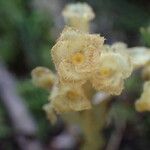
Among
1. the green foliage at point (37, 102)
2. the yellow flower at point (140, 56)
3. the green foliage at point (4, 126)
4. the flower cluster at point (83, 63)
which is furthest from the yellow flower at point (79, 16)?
the green foliage at point (4, 126)

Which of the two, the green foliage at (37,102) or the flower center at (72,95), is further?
the green foliage at (37,102)

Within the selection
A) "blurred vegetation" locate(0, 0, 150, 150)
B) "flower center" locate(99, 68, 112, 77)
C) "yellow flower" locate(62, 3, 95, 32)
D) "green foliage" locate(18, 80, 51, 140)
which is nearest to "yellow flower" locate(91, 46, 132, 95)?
"flower center" locate(99, 68, 112, 77)

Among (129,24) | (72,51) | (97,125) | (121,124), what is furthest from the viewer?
(129,24)

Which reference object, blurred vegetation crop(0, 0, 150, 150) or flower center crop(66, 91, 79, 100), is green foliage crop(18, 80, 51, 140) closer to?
blurred vegetation crop(0, 0, 150, 150)

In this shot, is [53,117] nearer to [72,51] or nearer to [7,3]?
[72,51]

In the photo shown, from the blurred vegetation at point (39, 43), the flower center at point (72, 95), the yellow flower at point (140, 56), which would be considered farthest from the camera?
the blurred vegetation at point (39, 43)

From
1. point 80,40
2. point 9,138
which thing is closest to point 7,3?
point 9,138

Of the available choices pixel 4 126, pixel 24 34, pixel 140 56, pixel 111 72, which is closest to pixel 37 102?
pixel 4 126

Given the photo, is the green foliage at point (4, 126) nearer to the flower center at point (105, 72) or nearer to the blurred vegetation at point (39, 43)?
the blurred vegetation at point (39, 43)
